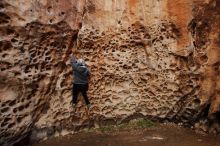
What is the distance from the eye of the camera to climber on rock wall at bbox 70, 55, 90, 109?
7.11m

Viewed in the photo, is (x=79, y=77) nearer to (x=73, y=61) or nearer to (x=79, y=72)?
(x=79, y=72)

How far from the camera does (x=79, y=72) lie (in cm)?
713

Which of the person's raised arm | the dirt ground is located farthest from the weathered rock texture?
the dirt ground

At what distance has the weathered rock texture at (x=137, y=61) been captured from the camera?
7105 millimetres

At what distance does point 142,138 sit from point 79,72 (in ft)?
5.92

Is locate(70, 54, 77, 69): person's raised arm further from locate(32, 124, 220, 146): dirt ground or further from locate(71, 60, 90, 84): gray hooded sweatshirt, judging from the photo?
locate(32, 124, 220, 146): dirt ground

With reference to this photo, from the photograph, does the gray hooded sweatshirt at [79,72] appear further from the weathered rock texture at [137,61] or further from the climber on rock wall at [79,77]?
the weathered rock texture at [137,61]

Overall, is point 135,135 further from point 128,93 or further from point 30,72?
point 30,72

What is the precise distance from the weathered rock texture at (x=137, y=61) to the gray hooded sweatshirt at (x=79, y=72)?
5.5 inches

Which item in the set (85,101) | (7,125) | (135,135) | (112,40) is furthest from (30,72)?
(135,135)

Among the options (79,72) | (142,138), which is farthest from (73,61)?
(142,138)

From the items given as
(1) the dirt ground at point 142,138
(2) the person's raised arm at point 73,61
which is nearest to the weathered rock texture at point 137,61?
(2) the person's raised arm at point 73,61

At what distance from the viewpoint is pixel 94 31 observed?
7.51 metres

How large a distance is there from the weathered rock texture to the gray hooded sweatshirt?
0.14 metres
